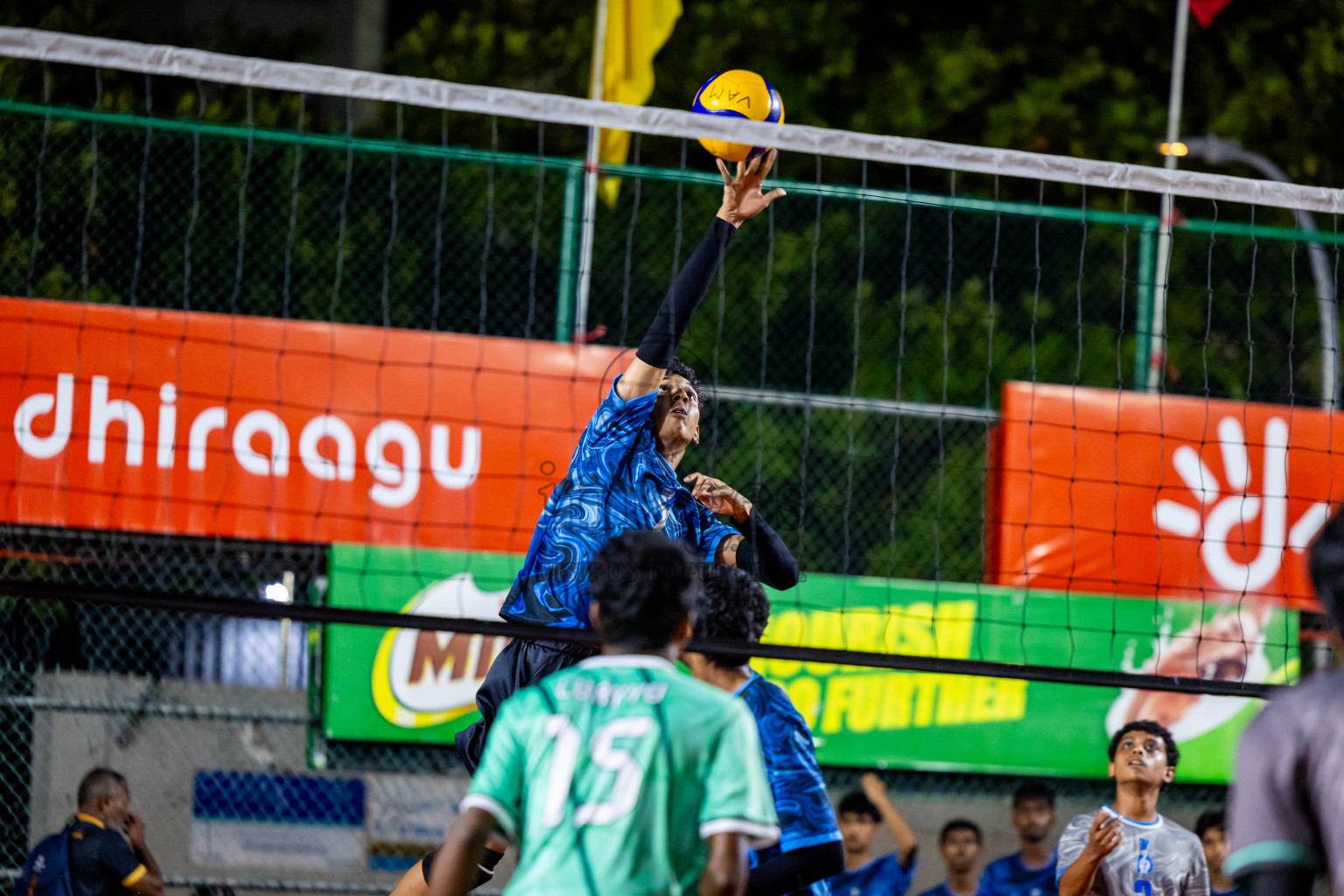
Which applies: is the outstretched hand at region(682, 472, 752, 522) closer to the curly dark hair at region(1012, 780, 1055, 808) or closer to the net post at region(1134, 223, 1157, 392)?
the curly dark hair at region(1012, 780, 1055, 808)

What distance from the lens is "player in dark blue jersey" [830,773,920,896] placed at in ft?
25.6

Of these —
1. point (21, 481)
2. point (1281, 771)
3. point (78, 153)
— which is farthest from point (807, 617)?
point (1281, 771)

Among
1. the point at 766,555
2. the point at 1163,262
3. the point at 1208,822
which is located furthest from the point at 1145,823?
the point at 1163,262

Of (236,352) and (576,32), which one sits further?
(576,32)

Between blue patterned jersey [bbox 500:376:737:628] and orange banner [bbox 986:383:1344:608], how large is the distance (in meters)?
4.11

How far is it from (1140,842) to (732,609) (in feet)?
6.59

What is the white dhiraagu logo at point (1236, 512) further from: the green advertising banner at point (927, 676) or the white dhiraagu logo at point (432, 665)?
the white dhiraagu logo at point (432, 665)

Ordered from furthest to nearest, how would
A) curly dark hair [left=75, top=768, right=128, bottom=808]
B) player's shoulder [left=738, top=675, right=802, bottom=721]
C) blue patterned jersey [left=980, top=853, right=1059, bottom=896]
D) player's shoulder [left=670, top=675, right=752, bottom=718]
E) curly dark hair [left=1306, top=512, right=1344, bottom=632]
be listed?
blue patterned jersey [left=980, top=853, right=1059, bottom=896] → curly dark hair [left=75, top=768, right=128, bottom=808] → player's shoulder [left=738, top=675, right=802, bottom=721] → player's shoulder [left=670, top=675, right=752, bottom=718] → curly dark hair [left=1306, top=512, right=1344, bottom=632]

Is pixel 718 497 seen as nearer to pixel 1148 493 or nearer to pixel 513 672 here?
pixel 513 672

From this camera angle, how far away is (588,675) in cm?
273

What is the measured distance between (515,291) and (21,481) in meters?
3.64

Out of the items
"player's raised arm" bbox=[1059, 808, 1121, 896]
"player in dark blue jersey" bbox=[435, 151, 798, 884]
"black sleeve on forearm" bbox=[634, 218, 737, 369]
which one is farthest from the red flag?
"black sleeve on forearm" bbox=[634, 218, 737, 369]

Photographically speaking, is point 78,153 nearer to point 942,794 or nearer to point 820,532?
point 820,532

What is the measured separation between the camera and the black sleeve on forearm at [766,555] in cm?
475
